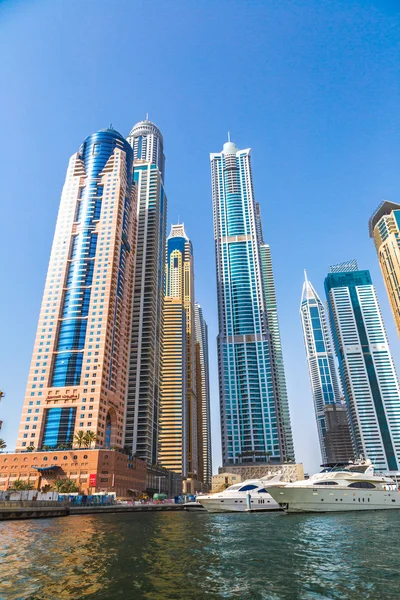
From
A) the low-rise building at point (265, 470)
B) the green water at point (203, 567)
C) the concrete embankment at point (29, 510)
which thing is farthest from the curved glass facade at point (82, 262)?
the green water at point (203, 567)

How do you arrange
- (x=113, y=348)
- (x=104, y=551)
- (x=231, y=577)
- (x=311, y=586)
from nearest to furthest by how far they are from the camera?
(x=311, y=586), (x=231, y=577), (x=104, y=551), (x=113, y=348)

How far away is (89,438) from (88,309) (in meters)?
46.6

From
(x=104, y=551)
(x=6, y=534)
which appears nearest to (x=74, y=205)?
(x=6, y=534)

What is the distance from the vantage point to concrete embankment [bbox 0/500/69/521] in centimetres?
5672

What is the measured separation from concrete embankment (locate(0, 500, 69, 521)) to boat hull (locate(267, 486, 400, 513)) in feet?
121

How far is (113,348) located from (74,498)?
65.4 metres

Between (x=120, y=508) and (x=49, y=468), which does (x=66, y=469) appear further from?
(x=120, y=508)

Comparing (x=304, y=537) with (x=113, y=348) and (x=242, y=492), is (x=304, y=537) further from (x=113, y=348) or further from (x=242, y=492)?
(x=113, y=348)

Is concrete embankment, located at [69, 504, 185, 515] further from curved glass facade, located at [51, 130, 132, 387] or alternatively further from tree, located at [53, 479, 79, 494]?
curved glass facade, located at [51, 130, 132, 387]

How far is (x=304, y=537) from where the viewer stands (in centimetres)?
3369

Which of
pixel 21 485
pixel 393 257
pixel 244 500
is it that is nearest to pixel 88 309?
pixel 21 485

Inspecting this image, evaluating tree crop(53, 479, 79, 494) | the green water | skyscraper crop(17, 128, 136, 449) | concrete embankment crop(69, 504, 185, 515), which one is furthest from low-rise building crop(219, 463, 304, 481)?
the green water

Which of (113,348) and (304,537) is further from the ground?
(113,348)

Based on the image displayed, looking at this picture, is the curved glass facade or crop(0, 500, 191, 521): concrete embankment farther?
the curved glass facade
